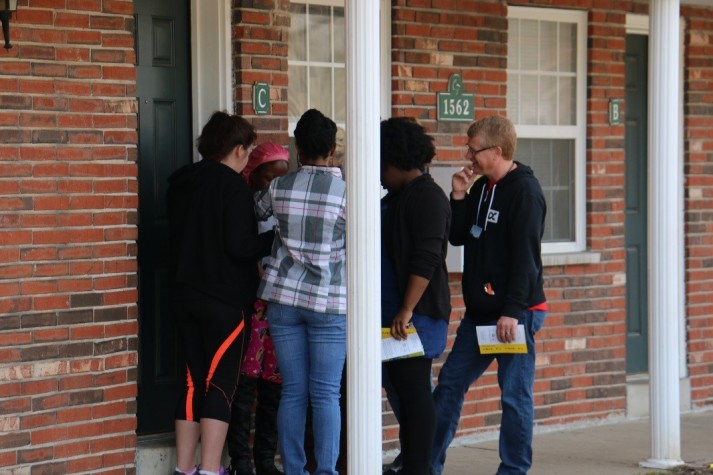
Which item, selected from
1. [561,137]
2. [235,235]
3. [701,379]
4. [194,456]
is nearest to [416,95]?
[561,137]

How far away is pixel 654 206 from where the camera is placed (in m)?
7.37

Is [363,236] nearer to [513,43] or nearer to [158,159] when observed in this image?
[158,159]

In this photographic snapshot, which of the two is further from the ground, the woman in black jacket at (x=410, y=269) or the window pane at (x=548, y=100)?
the window pane at (x=548, y=100)

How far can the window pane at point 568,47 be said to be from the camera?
29.0 ft

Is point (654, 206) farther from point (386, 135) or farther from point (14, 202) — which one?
point (14, 202)

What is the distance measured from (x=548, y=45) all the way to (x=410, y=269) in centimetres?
321

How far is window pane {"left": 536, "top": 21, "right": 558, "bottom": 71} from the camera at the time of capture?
8.73m

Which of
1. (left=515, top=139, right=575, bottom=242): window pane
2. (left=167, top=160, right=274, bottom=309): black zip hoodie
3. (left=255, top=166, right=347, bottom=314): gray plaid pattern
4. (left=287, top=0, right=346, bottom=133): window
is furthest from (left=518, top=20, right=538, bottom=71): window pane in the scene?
(left=167, top=160, right=274, bottom=309): black zip hoodie

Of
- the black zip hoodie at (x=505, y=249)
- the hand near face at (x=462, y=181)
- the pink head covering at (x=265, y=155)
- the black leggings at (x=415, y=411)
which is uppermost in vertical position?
the pink head covering at (x=265, y=155)

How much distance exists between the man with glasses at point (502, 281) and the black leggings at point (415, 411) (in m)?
0.41

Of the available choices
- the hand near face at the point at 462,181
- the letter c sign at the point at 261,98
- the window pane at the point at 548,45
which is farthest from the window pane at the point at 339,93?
the window pane at the point at 548,45

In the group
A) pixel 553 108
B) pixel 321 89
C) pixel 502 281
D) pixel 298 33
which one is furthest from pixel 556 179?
pixel 502 281

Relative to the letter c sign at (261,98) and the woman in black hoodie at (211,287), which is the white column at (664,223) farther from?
the woman in black hoodie at (211,287)

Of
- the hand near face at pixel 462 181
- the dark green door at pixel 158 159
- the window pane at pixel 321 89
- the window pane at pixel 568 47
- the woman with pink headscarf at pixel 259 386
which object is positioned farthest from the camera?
the window pane at pixel 568 47
